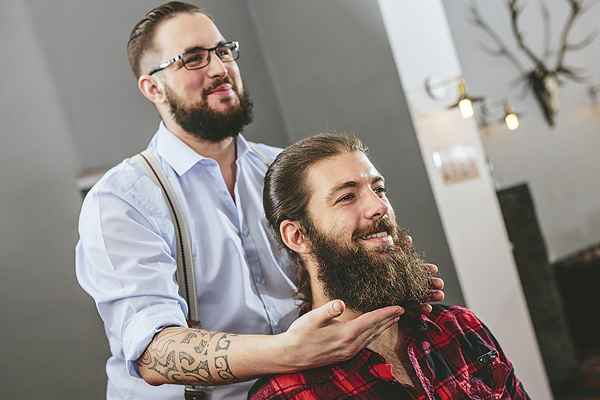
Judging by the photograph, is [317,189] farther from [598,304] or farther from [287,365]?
[598,304]

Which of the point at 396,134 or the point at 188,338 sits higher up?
the point at 396,134

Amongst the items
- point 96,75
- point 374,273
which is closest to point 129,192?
point 374,273

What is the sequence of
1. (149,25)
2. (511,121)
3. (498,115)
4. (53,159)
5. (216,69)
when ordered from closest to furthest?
(216,69), (149,25), (53,159), (511,121), (498,115)

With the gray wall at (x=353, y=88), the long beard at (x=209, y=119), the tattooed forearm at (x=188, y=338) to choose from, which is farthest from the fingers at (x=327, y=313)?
the gray wall at (x=353, y=88)

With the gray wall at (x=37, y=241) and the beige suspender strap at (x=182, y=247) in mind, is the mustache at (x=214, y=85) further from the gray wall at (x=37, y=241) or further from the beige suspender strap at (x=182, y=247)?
the gray wall at (x=37, y=241)

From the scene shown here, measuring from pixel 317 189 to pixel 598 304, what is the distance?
3.85 metres

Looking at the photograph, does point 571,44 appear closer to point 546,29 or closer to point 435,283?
point 546,29

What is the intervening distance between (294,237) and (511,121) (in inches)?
138

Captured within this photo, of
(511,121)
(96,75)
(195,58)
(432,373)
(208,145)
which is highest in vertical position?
(96,75)

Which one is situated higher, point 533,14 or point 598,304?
point 533,14

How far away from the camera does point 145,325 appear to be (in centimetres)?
153

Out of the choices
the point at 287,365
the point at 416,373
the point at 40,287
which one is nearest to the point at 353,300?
the point at 416,373

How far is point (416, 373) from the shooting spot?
161cm

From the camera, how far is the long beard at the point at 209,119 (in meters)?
1.80
